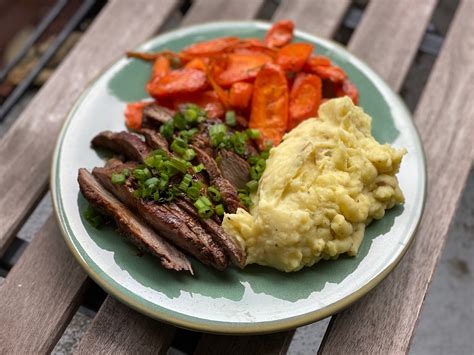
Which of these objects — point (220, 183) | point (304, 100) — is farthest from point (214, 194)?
point (304, 100)

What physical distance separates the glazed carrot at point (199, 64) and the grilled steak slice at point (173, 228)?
0.95 metres

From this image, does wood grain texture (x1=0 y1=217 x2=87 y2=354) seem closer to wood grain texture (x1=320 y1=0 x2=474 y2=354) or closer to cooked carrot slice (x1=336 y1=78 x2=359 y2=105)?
wood grain texture (x1=320 y1=0 x2=474 y2=354)

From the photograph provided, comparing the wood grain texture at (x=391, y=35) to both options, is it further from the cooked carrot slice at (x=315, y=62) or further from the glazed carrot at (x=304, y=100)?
the glazed carrot at (x=304, y=100)

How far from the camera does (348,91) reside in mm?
3275

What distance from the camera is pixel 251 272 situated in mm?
2643

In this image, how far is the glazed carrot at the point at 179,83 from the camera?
3.23m

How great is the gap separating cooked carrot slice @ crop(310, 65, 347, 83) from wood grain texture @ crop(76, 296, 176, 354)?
63.2 inches

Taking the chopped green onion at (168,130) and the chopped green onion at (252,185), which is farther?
the chopped green onion at (168,130)

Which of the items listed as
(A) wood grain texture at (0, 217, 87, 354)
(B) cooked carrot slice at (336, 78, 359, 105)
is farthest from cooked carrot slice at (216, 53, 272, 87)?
(A) wood grain texture at (0, 217, 87, 354)

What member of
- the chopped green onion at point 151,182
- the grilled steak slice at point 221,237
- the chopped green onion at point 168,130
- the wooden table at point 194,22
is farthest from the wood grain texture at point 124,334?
the chopped green onion at point 168,130

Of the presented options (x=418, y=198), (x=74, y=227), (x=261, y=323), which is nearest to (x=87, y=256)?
(x=74, y=227)

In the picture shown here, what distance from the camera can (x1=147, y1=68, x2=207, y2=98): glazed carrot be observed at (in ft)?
10.6

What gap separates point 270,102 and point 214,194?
2.35 ft

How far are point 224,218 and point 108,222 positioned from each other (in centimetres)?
59
